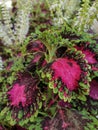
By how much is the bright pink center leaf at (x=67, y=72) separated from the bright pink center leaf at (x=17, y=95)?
129 mm

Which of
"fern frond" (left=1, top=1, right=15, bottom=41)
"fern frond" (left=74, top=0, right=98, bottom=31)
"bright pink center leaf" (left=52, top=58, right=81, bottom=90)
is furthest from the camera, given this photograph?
"fern frond" (left=1, top=1, right=15, bottom=41)

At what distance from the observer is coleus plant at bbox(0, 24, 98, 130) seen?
96 centimetres

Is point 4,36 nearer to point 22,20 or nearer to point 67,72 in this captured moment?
point 22,20

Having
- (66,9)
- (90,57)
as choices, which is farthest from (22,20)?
(90,57)

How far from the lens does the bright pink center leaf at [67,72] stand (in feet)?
3.16

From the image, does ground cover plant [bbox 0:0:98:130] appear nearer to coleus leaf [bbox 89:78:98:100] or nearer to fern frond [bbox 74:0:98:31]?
coleus leaf [bbox 89:78:98:100]

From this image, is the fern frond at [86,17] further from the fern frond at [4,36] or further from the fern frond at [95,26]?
the fern frond at [4,36]

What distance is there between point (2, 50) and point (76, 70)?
2.28 feet

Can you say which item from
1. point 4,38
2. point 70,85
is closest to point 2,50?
point 4,38

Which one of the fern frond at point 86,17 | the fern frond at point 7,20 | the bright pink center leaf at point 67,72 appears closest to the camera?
the bright pink center leaf at point 67,72

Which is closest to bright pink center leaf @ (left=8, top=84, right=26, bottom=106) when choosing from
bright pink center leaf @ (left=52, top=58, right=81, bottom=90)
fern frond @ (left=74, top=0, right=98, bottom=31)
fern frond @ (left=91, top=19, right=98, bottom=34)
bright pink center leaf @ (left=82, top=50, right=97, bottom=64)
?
bright pink center leaf @ (left=52, top=58, right=81, bottom=90)

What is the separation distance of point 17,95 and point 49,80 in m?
0.14

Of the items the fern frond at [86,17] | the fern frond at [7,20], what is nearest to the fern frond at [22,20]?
the fern frond at [7,20]

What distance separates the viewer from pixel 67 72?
3.20ft
